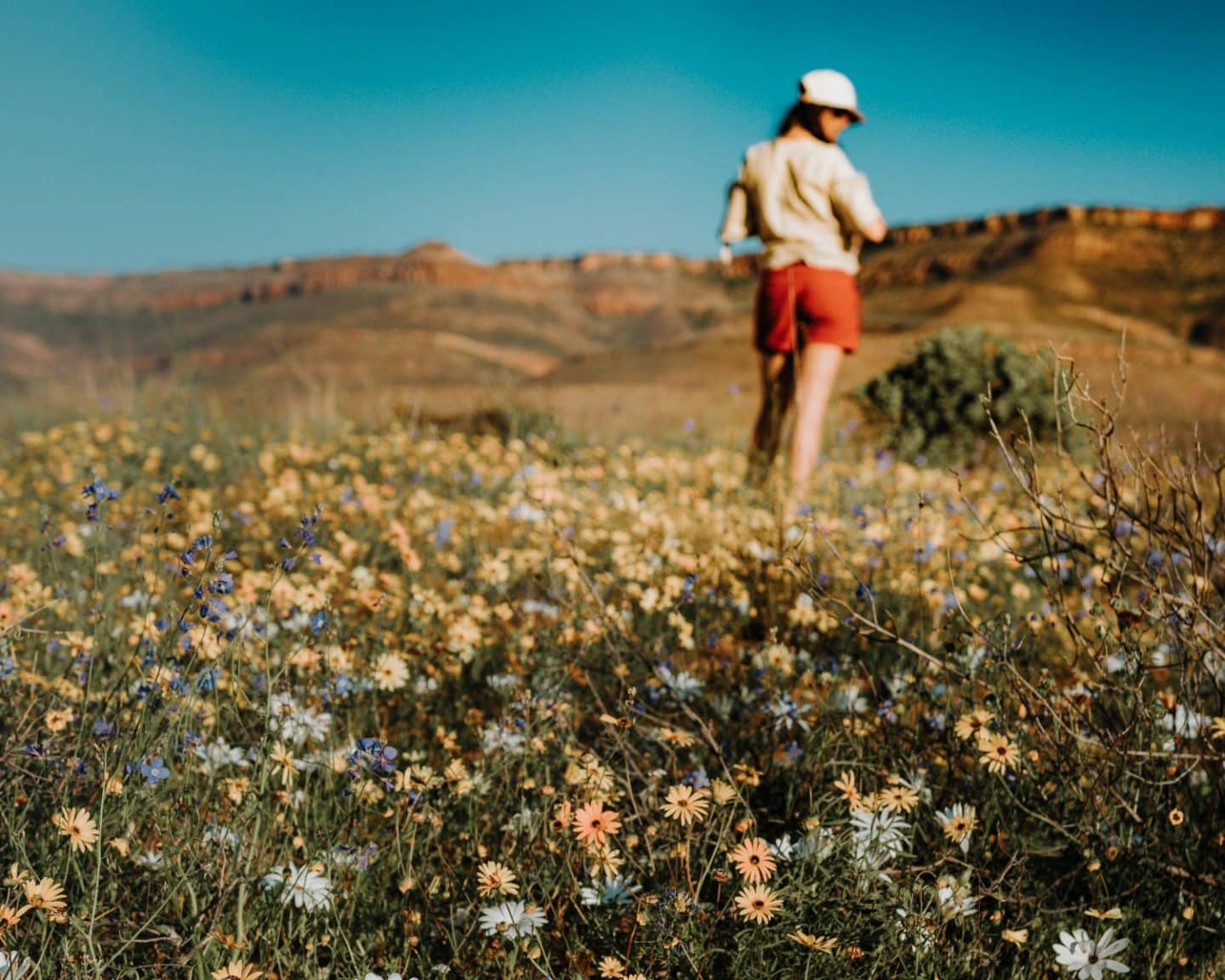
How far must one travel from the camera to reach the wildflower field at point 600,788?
174 cm

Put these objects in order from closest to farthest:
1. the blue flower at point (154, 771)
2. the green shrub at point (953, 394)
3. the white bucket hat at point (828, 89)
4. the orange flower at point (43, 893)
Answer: the orange flower at point (43, 893) → the blue flower at point (154, 771) → the white bucket hat at point (828, 89) → the green shrub at point (953, 394)

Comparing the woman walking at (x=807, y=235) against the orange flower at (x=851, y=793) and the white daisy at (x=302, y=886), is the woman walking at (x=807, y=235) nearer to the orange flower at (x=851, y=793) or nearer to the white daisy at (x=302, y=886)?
the orange flower at (x=851, y=793)

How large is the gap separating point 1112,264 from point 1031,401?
87.0 metres

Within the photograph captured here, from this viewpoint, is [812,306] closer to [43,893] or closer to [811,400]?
[811,400]

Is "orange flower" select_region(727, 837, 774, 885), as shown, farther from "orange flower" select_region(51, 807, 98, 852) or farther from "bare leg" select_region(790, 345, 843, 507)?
"bare leg" select_region(790, 345, 843, 507)

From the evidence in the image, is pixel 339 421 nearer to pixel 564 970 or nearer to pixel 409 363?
pixel 409 363

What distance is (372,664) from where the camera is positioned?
2.51m

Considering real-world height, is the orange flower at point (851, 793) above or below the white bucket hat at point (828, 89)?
below

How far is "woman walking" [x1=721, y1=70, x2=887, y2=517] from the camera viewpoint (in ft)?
19.9

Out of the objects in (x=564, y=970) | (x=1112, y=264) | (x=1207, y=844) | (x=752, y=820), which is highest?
(x=1112, y=264)

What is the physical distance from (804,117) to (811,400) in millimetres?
1656

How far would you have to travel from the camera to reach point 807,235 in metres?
6.27

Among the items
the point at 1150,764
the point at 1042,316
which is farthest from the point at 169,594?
the point at 1042,316

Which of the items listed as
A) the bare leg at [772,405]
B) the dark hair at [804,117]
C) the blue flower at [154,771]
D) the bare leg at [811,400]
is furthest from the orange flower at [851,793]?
the dark hair at [804,117]
